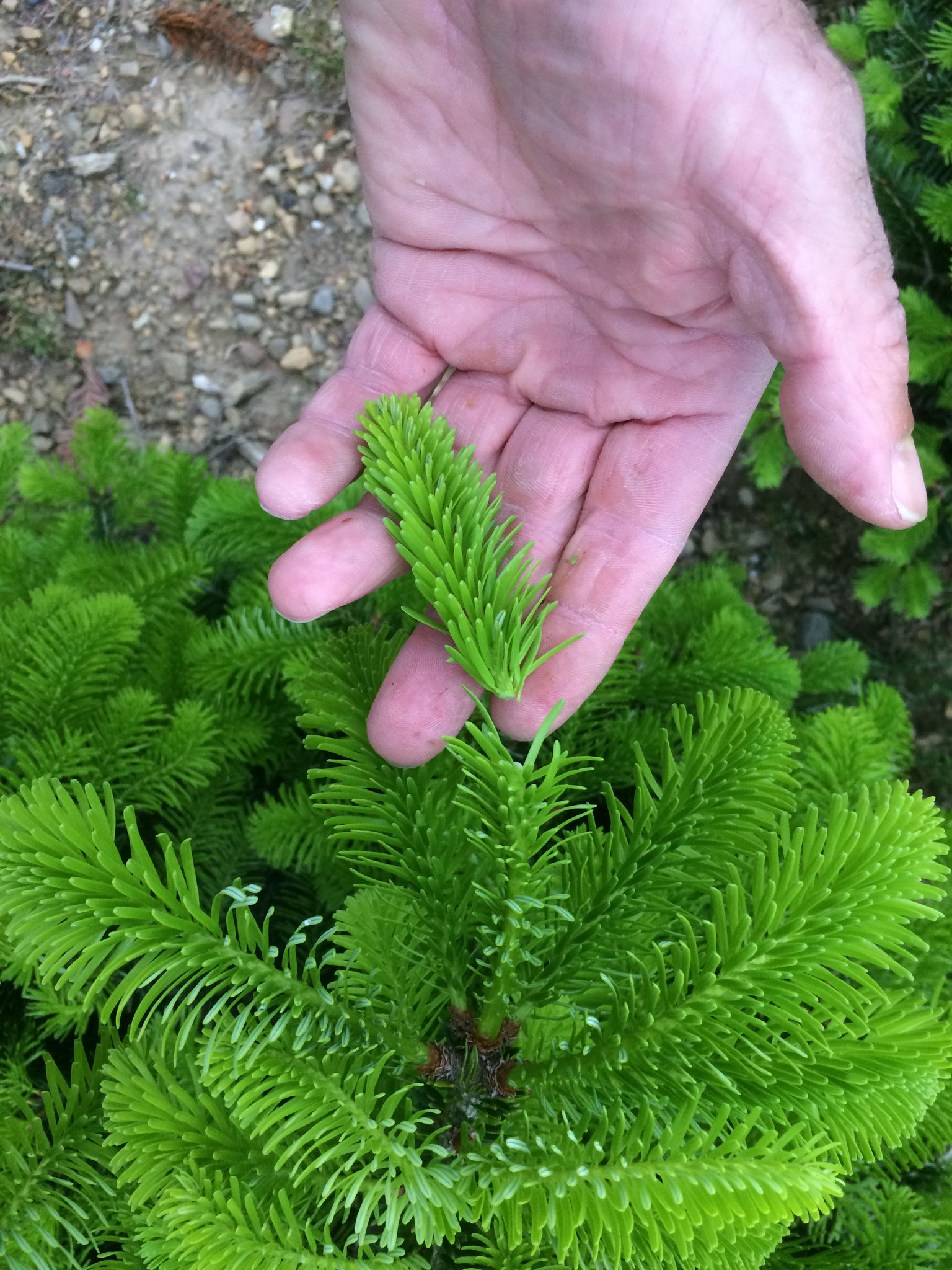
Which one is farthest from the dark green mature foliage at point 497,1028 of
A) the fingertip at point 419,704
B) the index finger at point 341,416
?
the index finger at point 341,416

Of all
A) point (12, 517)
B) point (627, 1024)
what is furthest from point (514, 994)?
point (12, 517)

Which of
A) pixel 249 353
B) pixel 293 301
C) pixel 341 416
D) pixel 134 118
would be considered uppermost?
pixel 341 416

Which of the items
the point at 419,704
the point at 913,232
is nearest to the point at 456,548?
the point at 419,704

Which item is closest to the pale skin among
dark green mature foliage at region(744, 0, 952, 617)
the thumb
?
the thumb

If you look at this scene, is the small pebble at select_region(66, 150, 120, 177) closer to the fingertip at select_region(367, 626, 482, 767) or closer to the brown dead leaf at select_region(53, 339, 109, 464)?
the brown dead leaf at select_region(53, 339, 109, 464)

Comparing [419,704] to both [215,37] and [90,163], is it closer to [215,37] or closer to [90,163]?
[90,163]

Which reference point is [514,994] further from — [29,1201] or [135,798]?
[135,798]
